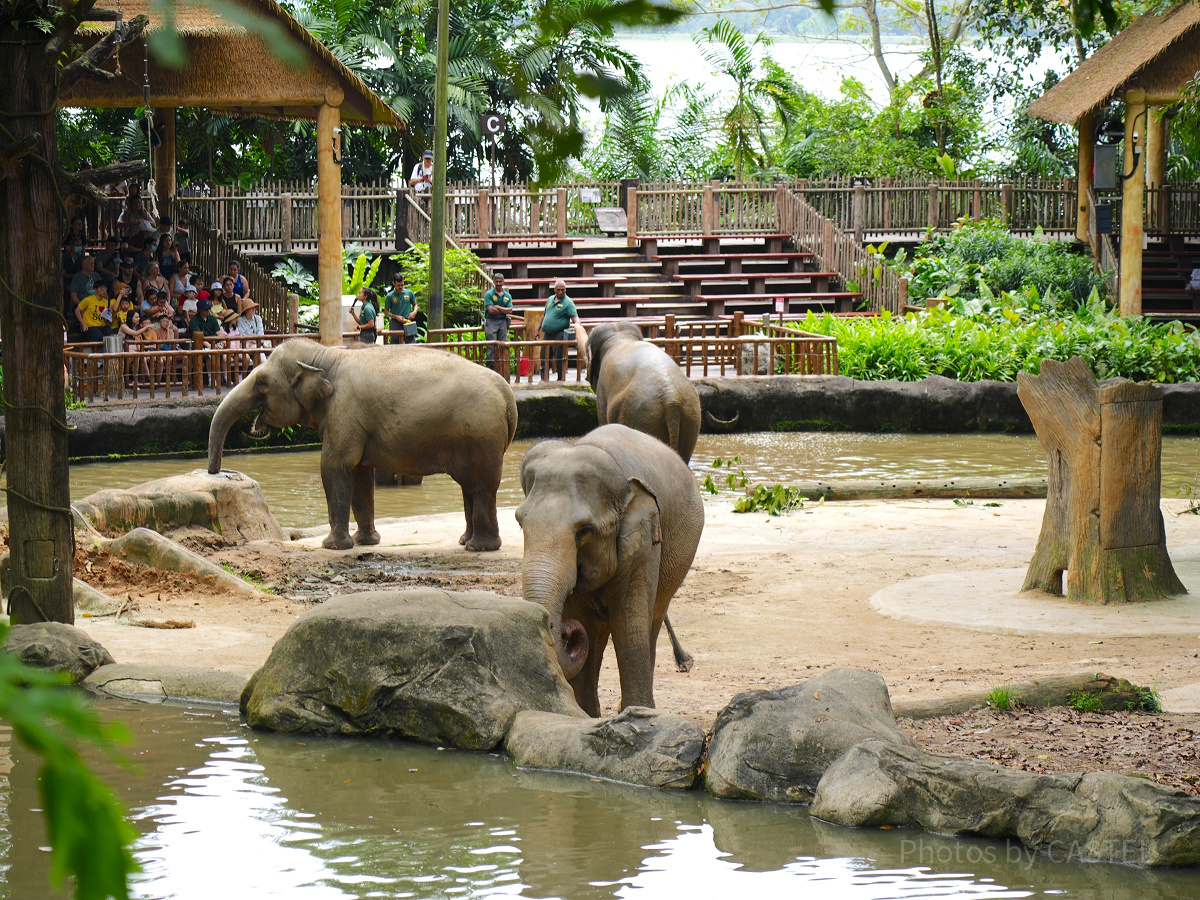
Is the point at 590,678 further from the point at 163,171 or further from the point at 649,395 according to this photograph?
the point at 163,171

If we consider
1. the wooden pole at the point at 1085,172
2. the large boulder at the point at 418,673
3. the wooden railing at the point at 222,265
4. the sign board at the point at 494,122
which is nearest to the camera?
the sign board at the point at 494,122

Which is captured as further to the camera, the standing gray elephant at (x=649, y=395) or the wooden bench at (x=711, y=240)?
the wooden bench at (x=711, y=240)

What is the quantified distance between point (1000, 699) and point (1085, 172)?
23.1 m

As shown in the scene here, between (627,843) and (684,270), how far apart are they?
77.5 feet

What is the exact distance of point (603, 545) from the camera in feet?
19.3

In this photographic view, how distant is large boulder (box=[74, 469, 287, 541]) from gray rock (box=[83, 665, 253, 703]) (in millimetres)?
4056

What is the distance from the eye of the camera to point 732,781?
17.2ft

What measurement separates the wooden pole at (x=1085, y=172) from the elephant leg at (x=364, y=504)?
1921 cm

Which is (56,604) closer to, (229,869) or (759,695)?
(229,869)

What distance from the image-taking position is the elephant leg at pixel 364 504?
11.6 meters

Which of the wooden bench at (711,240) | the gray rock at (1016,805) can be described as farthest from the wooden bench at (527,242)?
the gray rock at (1016,805)

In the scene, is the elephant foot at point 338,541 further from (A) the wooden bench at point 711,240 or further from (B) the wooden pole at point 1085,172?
(B) the wooden pole at point 1085,172

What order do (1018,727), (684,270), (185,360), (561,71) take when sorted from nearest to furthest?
(561,71), (1018,727), (185,360), (684,270)

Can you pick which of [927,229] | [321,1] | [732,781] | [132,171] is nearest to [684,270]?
[927,229]
